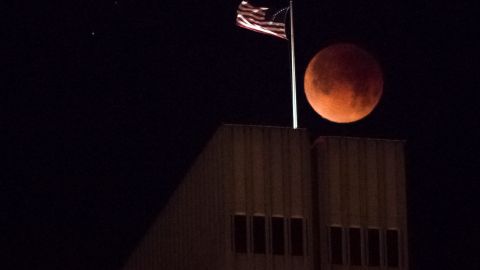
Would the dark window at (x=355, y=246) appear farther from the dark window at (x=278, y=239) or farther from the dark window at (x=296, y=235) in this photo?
the dark window at (x=278, y=239)

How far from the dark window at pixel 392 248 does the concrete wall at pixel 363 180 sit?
0.31 meters

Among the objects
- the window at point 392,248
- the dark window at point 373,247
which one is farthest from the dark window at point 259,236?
the window at point 392,248

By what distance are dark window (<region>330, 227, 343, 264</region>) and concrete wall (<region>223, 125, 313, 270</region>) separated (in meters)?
1.50

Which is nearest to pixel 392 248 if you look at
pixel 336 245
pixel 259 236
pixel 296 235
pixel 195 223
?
pixel 336 245

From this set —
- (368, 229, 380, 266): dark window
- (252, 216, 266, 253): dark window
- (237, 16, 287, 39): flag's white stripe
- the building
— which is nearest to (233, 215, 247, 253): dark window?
the building

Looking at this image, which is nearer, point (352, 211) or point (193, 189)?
point (352, 211)

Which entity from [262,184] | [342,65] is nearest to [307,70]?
[342,65]

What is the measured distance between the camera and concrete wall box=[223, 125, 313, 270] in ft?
181

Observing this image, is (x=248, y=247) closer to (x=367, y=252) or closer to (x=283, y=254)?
(x=283, y=254)

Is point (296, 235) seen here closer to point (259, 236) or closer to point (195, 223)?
point (259, 236)

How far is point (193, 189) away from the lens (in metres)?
60.3

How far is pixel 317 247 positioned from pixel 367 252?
226 cm

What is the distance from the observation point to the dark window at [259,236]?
54062 mm

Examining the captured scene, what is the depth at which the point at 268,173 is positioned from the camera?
2186 inches
